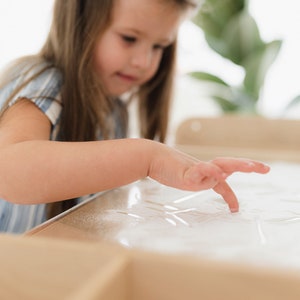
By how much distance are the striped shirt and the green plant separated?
0.98 m

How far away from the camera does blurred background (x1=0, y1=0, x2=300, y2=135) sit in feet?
5.26

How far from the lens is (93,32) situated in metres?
0.79

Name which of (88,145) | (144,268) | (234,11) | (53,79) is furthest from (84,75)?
(234,11)

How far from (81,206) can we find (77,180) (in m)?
0.03

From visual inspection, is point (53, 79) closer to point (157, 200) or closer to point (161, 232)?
point (157, 200)

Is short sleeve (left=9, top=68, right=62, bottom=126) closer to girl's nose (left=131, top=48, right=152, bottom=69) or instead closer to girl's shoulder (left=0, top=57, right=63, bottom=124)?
girl's shoulder (left=0, top=57, right=63, bottom=124)

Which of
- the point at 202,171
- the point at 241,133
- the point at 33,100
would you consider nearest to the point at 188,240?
the point at 202,171

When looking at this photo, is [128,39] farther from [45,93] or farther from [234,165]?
[234,165]

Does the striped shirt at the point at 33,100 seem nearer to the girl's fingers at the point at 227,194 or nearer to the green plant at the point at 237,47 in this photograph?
the girl's fingers at the point at 227,194

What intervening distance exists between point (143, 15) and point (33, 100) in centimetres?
24

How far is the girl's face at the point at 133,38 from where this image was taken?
77 cm

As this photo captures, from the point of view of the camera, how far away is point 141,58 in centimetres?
81

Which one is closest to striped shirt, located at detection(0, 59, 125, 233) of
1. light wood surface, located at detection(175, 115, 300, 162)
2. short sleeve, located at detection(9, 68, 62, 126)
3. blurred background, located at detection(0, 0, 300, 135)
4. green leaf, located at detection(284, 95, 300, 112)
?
short sleeve, located at detection(9, 68, 62, 126)

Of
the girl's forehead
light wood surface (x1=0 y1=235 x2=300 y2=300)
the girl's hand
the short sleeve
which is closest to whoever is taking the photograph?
light wood surface (x1=0 y1=235 x2=300 y2=300)
